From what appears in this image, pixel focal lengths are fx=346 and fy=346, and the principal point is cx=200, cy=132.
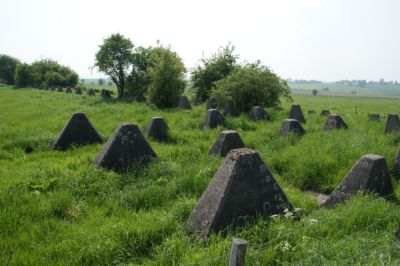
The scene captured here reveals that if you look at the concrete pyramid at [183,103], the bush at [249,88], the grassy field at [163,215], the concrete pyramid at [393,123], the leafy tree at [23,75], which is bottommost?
the grassy field at [163,215]

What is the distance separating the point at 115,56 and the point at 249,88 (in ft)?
53.2

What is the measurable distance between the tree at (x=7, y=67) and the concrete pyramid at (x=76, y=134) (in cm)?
6646

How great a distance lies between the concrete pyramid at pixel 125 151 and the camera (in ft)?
26.5

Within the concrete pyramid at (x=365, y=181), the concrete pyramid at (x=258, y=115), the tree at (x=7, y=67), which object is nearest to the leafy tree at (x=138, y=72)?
the concrete pyramid at (x=258, y=115)

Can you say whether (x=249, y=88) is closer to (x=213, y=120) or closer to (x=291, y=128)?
(x=213, y=120)

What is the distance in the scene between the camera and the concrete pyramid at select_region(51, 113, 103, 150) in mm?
10312

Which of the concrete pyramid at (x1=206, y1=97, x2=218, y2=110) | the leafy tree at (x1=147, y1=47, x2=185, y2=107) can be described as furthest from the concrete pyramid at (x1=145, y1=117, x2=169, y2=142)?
the leafy tree at (x1=147, y1=47, x2=185, y2=107)

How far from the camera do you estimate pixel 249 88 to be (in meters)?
20.1

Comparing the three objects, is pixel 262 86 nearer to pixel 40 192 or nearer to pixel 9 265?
pixel 40 192

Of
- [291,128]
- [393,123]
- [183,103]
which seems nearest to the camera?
[291,128]

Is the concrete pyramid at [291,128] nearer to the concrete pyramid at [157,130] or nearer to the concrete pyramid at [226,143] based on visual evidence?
the concrete pyramid at [226,143]

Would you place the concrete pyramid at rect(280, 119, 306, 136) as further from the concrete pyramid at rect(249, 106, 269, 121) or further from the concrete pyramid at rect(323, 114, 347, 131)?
the concrete pyramid at rect(249, 106, 269, 121)

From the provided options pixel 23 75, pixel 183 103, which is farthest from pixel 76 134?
pixel 23 75

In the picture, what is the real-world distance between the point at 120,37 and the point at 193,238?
2967 centimetres
